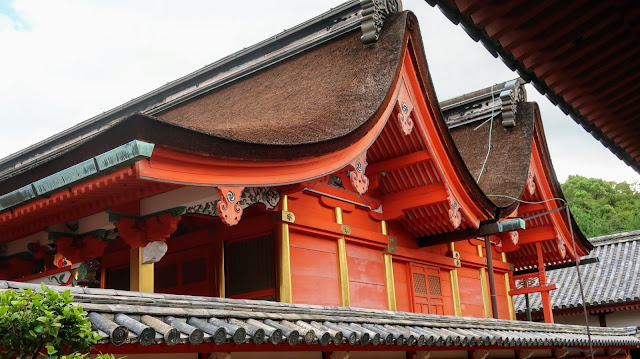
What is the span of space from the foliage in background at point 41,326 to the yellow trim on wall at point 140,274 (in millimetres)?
3342

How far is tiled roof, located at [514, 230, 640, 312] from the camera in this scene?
22062mm

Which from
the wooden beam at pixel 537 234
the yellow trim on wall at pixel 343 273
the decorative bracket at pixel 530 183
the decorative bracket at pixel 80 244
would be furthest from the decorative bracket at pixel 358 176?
the wooden beam at pixel 537 234

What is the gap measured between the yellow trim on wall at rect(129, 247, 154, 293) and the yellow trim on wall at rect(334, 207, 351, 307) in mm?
3073

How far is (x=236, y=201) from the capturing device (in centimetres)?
647

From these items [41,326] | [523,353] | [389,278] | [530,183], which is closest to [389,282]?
[389,278]

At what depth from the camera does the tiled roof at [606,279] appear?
2206 cm

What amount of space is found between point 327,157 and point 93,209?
268cm

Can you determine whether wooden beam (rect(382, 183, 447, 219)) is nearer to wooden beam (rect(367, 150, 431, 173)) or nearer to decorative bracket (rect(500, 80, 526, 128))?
wooden beam (rect(367, 150, 431, 173))

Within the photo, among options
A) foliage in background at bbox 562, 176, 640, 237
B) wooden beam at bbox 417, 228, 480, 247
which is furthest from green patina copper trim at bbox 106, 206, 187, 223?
foliage in background at bbox 562, 176, 640, 237

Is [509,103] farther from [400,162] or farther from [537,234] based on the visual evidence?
[400,162]

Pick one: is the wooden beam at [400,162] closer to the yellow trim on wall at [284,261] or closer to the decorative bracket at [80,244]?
the yellow trim on wall at [284,261]

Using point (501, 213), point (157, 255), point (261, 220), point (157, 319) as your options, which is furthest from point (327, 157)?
point (501, 213)

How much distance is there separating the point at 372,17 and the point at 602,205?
44.9 meters

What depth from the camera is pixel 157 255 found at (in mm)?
6984
